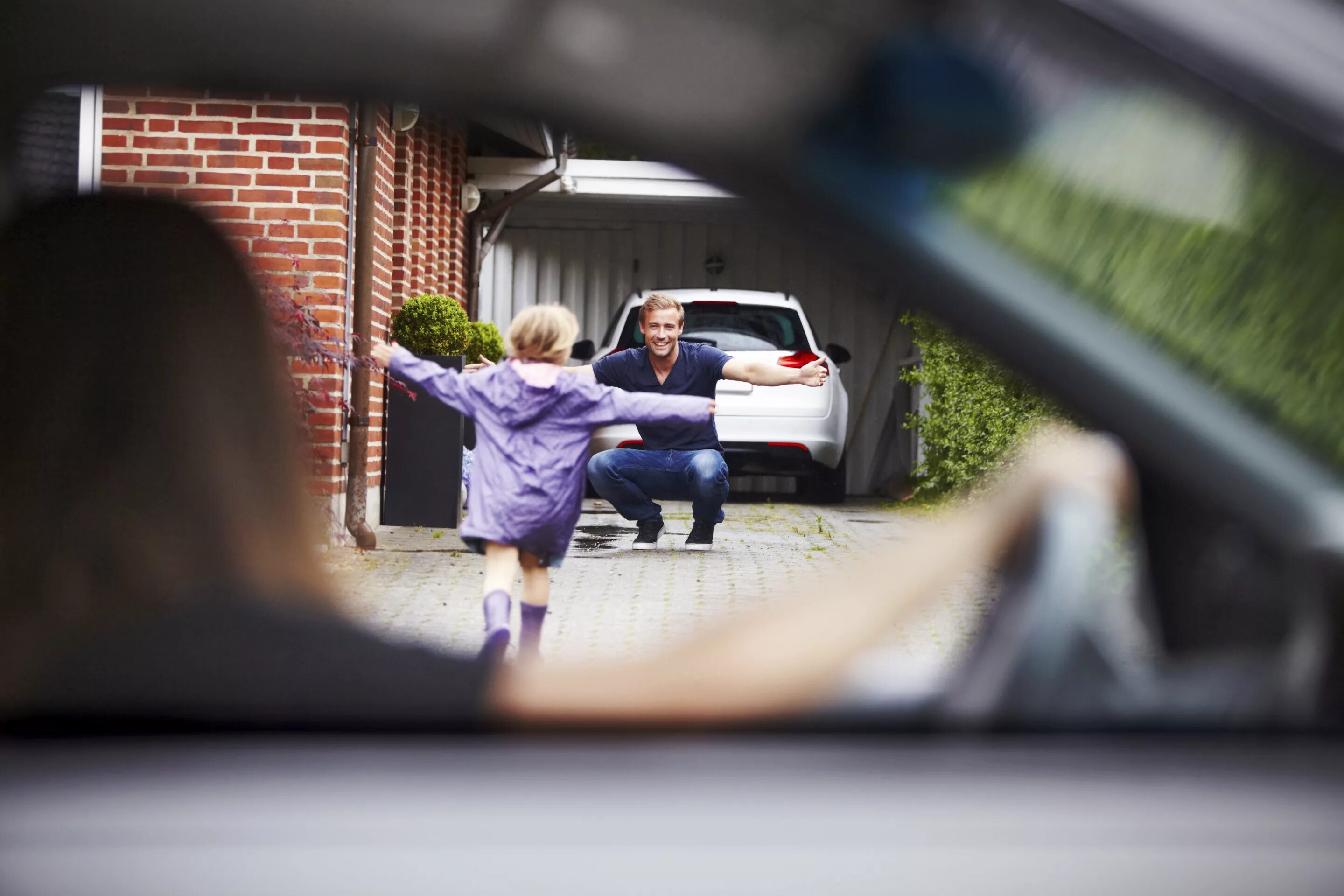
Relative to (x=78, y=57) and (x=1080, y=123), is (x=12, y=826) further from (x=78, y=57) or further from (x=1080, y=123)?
(x=1080, y=123)

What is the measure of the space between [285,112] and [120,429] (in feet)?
1.66

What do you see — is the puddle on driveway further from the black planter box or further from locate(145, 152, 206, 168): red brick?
locate(145, 152, 206, 168): red brick

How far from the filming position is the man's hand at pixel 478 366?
128 cm

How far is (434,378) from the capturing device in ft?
4.23

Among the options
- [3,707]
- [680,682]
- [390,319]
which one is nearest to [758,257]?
[680,682]

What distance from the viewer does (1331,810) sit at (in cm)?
78

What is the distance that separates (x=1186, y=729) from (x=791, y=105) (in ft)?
1.65

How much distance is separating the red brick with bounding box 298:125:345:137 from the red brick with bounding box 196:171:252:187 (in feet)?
0.79

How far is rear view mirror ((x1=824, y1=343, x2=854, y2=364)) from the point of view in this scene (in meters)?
1.77

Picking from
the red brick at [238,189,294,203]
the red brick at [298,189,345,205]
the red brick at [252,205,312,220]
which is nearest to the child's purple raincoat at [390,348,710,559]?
the red brick at [238,189,294,203]

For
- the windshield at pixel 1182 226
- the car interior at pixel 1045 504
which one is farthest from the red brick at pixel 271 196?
the windshield at pixel 1182 226

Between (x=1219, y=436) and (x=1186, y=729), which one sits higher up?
(x=1219, y=436)

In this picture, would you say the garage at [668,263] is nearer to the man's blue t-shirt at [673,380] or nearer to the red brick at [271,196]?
the man's blue t-shirt at [673,380]

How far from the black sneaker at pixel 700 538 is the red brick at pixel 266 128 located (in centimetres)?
74
